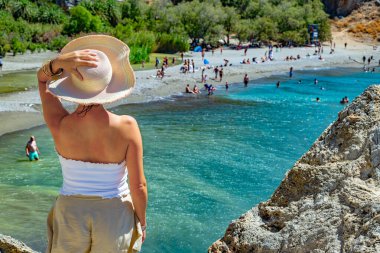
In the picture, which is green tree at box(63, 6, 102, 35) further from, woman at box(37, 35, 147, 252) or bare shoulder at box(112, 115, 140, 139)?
bare shoulder at box(112, 115, 140, 139)

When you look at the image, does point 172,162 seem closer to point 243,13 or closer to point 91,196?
point 91,196

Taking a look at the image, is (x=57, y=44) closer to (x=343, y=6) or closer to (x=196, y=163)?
(x=196, y=163)

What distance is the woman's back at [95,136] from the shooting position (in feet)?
12.2

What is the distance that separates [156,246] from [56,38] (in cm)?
6276

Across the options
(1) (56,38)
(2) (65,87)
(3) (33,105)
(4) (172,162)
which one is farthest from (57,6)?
(2) (65,87)

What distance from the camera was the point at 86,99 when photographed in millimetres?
3742

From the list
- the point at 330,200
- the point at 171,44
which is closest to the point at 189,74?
the point at 171,44

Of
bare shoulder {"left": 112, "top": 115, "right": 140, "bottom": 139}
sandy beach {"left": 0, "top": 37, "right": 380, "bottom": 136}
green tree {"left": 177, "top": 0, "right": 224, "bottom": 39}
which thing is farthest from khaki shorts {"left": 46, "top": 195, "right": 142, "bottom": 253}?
green tree {"left": 177, "top": 0, "right": 224, "bottom": 39}

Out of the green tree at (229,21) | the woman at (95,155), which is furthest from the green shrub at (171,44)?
the woman at (95,155)

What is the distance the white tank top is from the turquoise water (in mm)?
9361

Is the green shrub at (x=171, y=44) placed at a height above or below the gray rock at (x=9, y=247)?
above

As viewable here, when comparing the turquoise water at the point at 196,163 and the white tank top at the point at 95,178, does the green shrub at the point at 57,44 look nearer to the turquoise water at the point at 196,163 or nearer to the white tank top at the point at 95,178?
the turquoise water at the point at 196,163

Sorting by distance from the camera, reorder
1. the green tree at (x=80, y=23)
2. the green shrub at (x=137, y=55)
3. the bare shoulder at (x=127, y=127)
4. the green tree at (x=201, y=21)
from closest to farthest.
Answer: the bare shoulder at (x=127, y=127) → the green shrub at (x=137, y=55) → the green tree at (x=80, y=23) → the green tree at (x=201, y=21)

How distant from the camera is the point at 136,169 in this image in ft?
12.5
